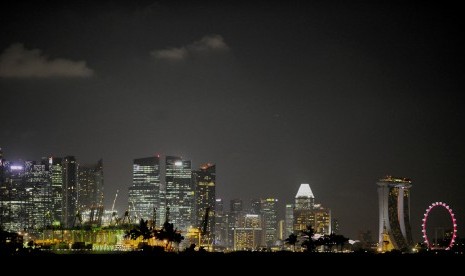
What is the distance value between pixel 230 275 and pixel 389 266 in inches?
1326

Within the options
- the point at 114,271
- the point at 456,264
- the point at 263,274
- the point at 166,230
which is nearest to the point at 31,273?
the point at 114,271

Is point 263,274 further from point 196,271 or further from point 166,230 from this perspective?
point 166,230

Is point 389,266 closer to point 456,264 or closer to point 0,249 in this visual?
point 456,264

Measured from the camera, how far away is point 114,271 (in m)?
103

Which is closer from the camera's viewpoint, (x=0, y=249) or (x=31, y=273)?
(x=31, y=273)

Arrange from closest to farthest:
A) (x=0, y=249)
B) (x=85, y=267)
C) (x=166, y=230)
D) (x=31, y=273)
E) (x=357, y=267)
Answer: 1. (x=31, y=273)
2. (x=85, y=267)
3. (x=357, y=267)
4. (x=0, y=249)
5. (x=166, y=230)

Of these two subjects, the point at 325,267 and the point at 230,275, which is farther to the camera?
the point at 325,267

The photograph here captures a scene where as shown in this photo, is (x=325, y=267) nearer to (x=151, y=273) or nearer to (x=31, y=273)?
(x=151, y=273)

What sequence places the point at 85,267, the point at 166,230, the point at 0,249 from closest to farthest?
the point at 85,267 → the point at 0,249 → the point at 166,230

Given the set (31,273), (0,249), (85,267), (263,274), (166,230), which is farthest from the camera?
(166,230)

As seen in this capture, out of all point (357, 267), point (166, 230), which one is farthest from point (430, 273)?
point (166, 230)

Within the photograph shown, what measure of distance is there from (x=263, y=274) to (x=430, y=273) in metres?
22.2

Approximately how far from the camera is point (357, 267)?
120188 millimetres

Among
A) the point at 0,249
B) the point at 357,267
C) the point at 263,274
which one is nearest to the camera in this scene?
the point at 263,274
